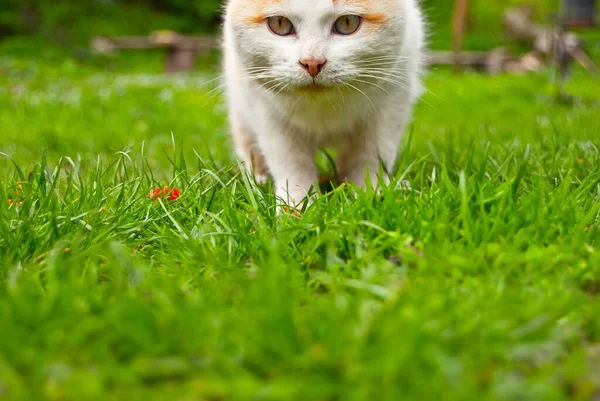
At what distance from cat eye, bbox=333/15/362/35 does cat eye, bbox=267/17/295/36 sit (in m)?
0.16

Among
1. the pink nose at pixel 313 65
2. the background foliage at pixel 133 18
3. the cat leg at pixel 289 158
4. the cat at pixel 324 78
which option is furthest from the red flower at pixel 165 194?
the background foliage at pixel 133 18

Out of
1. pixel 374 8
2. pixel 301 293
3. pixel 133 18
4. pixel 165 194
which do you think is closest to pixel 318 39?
pixel 374 8

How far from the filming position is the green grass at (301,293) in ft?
3.31

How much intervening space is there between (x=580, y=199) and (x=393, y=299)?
2.94ft

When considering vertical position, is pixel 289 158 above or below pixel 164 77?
above

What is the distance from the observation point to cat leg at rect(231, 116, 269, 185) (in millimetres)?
2998

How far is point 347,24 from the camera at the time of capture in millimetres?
2059

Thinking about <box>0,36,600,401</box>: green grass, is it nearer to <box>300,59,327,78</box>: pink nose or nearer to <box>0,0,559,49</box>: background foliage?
<box>300,59,327,78</box>: pink nose

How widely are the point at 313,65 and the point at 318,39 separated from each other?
0.10 meters

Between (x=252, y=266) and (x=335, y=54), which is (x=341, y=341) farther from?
(x=335, y=54)

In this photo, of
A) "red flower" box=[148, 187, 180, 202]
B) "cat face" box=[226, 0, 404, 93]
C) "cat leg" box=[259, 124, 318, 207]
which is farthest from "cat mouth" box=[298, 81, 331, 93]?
"red flower" box=[148, 187, 180, 202]

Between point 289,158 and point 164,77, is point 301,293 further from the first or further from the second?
point 164,77

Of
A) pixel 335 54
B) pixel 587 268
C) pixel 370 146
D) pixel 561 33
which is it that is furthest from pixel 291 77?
pixel 561 33

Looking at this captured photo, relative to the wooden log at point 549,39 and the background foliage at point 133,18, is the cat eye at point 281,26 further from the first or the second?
the background foliage at point 133,18
